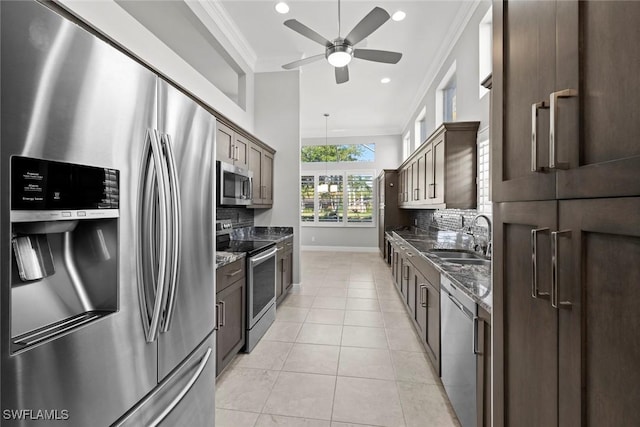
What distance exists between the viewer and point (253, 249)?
2.82m

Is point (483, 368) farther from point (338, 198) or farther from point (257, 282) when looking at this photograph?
point (338, 198)

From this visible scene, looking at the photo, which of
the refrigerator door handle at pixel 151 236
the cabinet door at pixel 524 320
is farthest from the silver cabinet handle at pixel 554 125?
the refrigerator door handle at pixel 151 236

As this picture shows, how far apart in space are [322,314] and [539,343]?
116 inches

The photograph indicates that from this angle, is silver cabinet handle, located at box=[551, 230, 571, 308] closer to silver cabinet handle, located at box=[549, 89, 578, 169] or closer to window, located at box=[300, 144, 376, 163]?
silver cabinet handle, located at box=[549, 89, 578, 169]

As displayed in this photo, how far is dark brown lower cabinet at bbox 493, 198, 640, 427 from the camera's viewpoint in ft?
1.93

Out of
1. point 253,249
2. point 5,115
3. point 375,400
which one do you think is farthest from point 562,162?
point 253,249

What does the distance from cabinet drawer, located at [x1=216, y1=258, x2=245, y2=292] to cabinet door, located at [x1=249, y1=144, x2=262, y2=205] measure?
1.58m

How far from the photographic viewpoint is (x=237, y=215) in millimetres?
4059

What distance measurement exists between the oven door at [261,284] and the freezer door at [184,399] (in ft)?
3.53

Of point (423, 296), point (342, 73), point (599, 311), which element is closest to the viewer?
point (599, 311)

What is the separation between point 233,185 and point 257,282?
A: 3.70ft

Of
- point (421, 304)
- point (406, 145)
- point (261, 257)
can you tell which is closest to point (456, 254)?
point (421, 304)

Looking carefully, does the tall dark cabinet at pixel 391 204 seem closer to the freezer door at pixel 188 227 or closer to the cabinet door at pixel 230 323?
the cabinet door at pixel 230 323

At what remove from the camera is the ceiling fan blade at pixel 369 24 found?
2496 mm
